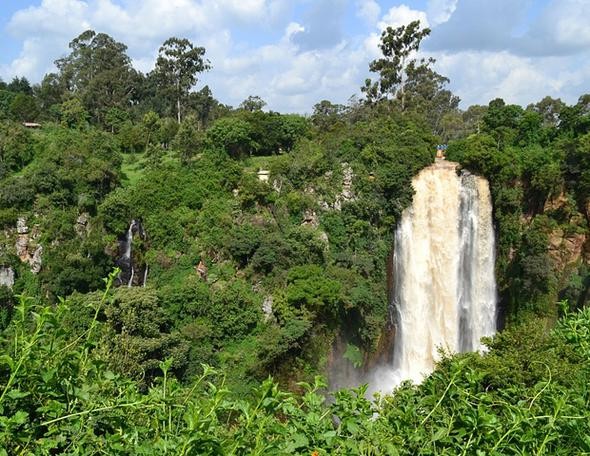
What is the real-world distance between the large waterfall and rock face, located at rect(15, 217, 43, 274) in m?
15.5

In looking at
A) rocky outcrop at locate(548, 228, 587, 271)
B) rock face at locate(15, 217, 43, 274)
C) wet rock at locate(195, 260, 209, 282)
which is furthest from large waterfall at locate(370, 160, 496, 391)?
rock face at locate(15, 217, 43, 274)

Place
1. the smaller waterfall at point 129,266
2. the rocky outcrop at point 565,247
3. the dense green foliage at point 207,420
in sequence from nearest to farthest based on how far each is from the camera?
the dense green foliage at point 207,420
the smaller waterfall at point 129,266
the rocky outcrop at point 565,247

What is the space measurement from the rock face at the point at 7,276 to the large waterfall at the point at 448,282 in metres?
16.3

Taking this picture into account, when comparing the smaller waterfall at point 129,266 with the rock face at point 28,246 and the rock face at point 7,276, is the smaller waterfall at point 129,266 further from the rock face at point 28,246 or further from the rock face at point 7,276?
the rock face at point 7,276

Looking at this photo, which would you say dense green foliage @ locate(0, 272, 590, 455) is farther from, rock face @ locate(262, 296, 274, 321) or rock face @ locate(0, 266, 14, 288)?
rock face @ locate(0, 266, 14, 288)

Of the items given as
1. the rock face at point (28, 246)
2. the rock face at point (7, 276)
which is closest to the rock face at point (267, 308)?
the rock face at point (28, 246)

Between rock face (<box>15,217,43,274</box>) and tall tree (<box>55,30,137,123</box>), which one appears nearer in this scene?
rock face (<box>15,217,43,274</box>)

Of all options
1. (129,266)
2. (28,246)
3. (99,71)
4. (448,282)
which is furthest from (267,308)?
(99,71)

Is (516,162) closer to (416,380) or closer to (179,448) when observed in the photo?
(416,380)

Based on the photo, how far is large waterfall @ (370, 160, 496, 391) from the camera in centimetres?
2366

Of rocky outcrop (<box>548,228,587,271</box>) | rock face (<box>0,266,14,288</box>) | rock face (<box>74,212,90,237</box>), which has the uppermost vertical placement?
rock face (<box>74,212,90,237</box>)

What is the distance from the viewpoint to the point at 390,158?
25172 mm

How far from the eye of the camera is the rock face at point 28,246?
68.7ft

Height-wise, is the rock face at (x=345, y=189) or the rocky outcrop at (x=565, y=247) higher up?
the rock face at (x=345, y=189)
